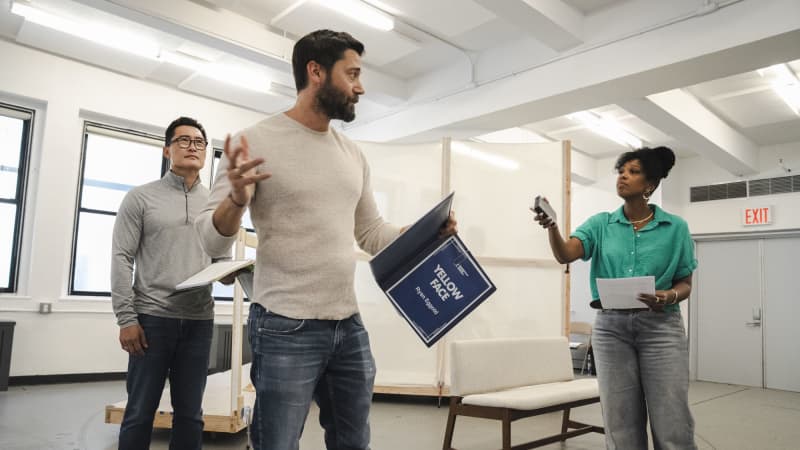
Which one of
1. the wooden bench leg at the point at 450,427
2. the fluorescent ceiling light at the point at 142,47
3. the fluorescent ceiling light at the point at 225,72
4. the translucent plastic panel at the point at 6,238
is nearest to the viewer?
the wooden bench leg at the point at 450,427

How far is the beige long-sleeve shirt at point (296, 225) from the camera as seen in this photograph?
1.36 m

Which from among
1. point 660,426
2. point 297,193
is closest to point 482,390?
point 660,426

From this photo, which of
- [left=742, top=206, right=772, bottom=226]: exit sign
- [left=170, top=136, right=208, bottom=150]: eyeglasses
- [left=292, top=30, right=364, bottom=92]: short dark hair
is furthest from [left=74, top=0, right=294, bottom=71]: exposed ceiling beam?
[left=742, top=206, right=772, bottom=226]: exit sign

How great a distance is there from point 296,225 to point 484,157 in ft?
13.5

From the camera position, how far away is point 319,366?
4.55 feet

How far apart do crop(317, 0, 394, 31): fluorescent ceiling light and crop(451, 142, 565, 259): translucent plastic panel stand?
125cm

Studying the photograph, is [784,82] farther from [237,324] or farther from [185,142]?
[185,142]

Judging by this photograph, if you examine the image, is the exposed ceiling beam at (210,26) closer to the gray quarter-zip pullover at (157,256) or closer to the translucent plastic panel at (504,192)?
the translucent plastic panel at (504,192)

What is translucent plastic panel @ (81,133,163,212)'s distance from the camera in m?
6.68

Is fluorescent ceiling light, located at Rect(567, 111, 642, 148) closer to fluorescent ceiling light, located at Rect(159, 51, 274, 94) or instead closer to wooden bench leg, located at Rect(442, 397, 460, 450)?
fluorescent ceiling light, located at Rect(159, 51, 274, 94)

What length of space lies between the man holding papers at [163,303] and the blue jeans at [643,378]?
62.9 inches

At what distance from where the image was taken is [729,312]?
868 cm

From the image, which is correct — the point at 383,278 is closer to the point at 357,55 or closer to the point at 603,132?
the point at 357,55


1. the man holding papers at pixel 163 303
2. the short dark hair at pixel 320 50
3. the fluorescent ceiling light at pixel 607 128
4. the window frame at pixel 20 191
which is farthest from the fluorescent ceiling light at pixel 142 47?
the short dark hair at pixel 320 50
